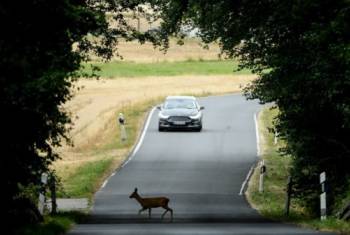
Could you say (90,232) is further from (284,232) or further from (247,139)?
(247,139)

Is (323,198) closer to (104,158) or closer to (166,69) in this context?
(104,158)

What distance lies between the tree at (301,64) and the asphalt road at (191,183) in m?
2.15

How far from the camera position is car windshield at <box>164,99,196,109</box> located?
2002 inches

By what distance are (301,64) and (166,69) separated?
226 ft

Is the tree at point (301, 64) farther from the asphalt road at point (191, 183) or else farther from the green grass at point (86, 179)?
the green grass at point (86, 179)

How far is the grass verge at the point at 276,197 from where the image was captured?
20.2 metres

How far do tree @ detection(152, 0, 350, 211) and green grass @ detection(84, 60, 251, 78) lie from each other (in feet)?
188

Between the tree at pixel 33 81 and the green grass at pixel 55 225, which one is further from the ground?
the tree at pixel 33 81

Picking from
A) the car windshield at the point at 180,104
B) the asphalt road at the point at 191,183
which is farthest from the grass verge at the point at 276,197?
the car windshield at the point at 180,104

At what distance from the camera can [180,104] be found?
51531 millimetres

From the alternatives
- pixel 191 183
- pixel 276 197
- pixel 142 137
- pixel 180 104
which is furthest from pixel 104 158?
pixel 276 197

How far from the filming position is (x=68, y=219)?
70.7 ft

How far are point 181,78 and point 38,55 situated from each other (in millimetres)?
67391

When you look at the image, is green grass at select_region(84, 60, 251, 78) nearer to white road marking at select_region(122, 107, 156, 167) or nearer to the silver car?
white road marking at select_region(122, 107, 156, 167)
